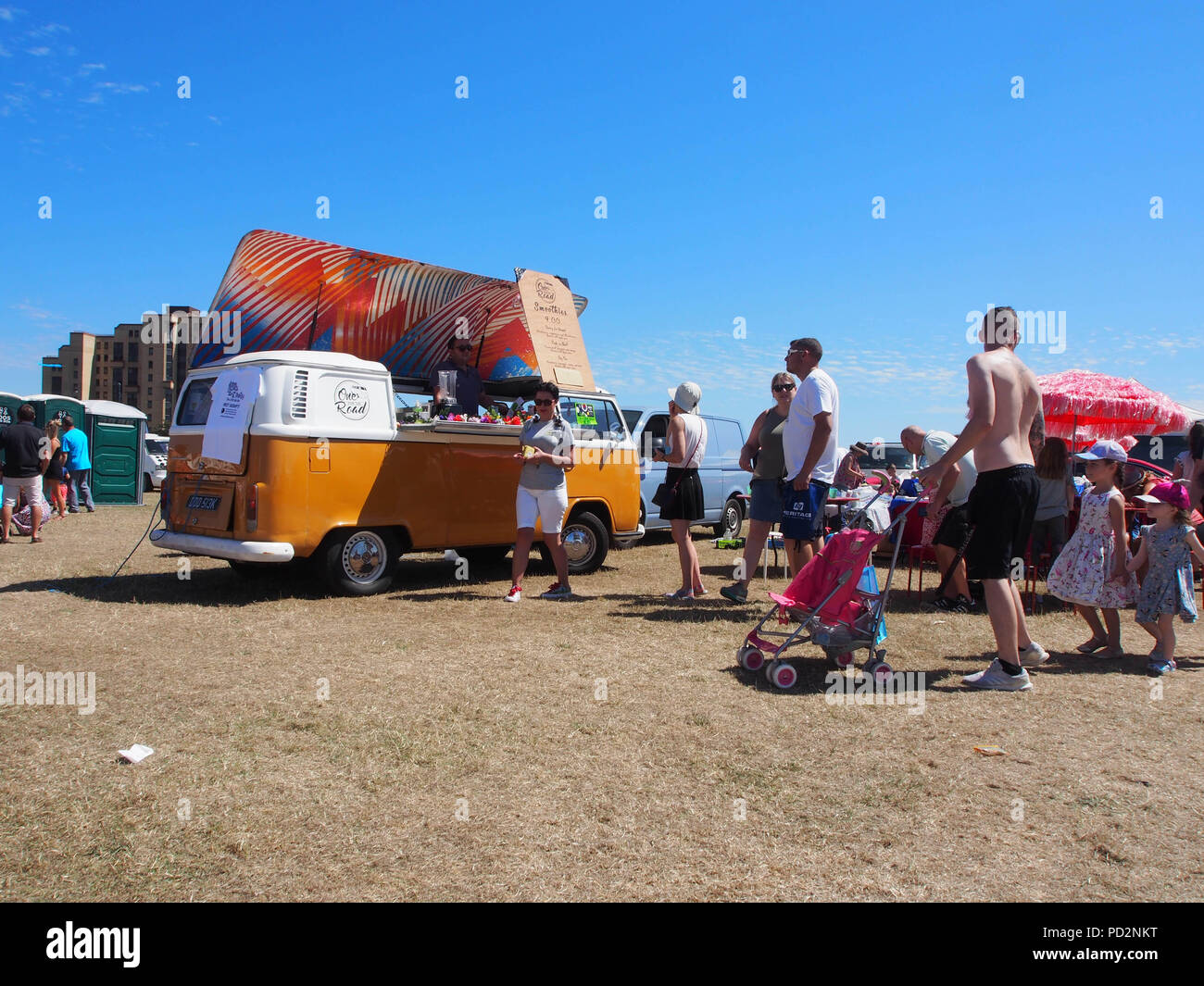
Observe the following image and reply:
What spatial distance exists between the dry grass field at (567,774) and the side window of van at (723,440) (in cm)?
691

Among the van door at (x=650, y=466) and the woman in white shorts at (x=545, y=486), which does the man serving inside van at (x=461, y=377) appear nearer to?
the woman in white shorts at (x=545, y=486)

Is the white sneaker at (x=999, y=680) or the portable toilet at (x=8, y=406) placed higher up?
the portable toilet at (x=8, y=406)

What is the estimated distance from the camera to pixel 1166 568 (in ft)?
18.9

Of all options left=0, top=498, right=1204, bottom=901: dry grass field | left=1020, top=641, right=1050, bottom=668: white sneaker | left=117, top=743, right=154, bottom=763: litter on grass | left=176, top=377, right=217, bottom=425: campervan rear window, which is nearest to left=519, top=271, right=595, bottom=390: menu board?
left=176, top=377, right=217, bottom=425: campervan rear window

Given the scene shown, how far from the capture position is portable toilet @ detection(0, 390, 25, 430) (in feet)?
58.8

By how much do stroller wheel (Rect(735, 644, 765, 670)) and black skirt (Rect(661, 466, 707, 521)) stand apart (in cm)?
269

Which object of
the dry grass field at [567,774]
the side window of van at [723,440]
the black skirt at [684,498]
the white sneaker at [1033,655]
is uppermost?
the side window of van at [723,440]

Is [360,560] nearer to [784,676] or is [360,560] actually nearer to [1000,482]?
[784,676]

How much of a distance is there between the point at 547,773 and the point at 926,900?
156cm

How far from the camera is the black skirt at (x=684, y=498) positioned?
7895mm

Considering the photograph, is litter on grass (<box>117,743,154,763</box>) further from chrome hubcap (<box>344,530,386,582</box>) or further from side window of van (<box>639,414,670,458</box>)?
side window of van (<box>639,414,670,458</box>)

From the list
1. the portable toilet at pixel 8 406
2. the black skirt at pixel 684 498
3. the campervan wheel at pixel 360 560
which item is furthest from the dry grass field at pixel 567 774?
the portable toilet at pixel 8 406

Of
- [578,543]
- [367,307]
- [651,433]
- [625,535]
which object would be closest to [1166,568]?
[625,535]
